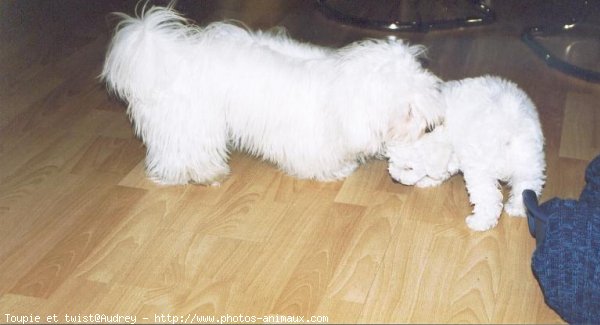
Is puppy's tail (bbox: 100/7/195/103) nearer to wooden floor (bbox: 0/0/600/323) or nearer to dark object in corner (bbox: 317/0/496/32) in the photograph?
wooden floor (bbox: 0/0/600/323)

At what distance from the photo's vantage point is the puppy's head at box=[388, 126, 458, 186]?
71.9 inches

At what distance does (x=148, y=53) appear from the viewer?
72.7 inches

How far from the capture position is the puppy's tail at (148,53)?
185 centimetres

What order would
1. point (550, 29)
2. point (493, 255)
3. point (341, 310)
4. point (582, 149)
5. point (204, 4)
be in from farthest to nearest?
1. point (204, 4)
2. point (550, 29)
3. point (582, 149)
4. point (493, 255)
5. point (341, 310)

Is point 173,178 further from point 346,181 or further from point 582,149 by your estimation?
point 582,149

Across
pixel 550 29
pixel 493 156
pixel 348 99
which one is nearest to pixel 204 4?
pixel 550 29

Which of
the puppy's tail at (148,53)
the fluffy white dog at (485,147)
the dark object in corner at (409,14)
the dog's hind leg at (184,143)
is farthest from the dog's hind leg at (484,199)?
the dark object in corner at (409,14)

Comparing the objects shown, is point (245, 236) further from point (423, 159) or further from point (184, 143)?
point (423, 159)

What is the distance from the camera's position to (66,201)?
2.01 m

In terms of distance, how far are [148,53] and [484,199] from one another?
3.42ft

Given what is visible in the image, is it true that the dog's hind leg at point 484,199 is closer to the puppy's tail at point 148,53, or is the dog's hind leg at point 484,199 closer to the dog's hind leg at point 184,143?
the dog's hind leg at point 184,143

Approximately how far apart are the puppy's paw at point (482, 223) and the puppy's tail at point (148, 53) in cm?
96

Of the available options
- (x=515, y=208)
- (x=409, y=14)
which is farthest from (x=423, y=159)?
(x=409, y=14)

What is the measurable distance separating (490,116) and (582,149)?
0.62 metres
